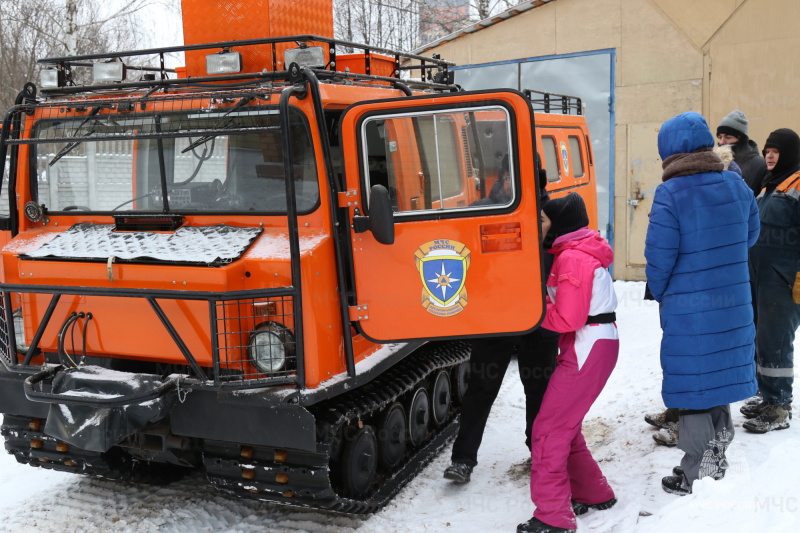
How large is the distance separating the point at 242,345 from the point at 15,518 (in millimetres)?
2119

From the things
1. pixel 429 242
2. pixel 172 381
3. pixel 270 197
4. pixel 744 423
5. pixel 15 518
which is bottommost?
pixel 15 518

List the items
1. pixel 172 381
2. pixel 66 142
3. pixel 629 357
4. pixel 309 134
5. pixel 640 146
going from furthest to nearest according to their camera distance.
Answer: pixel 640 146 → pixel 629 357 → pixel 66 142 → pixel 309 134 → pixel 172 381

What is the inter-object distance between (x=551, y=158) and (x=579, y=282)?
13.7 ft

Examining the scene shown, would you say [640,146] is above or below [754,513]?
above

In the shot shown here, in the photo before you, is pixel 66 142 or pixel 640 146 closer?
pixel 66 142

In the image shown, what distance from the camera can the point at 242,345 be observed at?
13.4 feet

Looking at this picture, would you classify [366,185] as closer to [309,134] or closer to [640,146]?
[309,134]

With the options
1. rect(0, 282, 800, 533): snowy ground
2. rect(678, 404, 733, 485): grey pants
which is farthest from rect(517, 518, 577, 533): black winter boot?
rect(678, 404, 733, 485): grey pants

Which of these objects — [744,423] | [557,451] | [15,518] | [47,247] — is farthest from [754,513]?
Answer: [15,518]

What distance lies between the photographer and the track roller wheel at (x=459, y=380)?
655 centimetres

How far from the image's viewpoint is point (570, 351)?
4.09 metres

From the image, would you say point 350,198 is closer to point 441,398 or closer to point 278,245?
point 278,245

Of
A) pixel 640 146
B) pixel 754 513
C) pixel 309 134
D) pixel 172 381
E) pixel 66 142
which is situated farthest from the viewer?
pixel 640 146

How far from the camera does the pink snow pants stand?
4051mm
